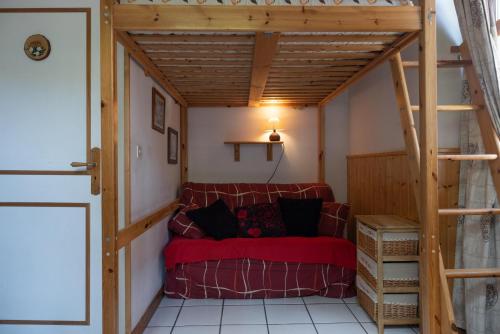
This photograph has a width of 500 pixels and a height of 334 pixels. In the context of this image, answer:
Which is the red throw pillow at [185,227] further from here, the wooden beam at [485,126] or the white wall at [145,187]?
the wooden beam at [485,126]

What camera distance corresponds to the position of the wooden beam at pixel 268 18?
5.42 ft

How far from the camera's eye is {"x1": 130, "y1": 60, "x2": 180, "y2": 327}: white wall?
2.13 meters

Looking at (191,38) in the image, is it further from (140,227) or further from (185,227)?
(185,227)

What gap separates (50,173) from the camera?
1765 mm

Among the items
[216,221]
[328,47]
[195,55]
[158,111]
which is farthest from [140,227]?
[328,47]

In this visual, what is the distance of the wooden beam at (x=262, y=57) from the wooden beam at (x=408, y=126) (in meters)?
0.90

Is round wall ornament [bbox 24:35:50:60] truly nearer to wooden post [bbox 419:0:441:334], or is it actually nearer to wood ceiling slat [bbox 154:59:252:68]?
wood ceiling slat [bbox 154:59:252:68]

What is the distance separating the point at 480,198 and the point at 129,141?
2.39 m

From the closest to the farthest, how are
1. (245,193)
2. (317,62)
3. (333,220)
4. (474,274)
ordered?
(474,274) → (317,62) → (333,220) → (245,193)

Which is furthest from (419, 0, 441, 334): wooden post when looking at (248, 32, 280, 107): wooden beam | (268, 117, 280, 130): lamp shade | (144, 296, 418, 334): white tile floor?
(268, 117, 280, 130): lamp shade

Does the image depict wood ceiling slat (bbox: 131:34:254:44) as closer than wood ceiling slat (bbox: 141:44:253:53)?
Yes

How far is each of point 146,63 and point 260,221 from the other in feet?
6.14

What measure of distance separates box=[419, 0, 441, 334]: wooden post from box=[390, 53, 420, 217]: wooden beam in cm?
21

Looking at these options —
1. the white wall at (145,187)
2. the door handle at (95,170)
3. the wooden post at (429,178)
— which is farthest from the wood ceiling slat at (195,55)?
the wooden post at (429,178)
